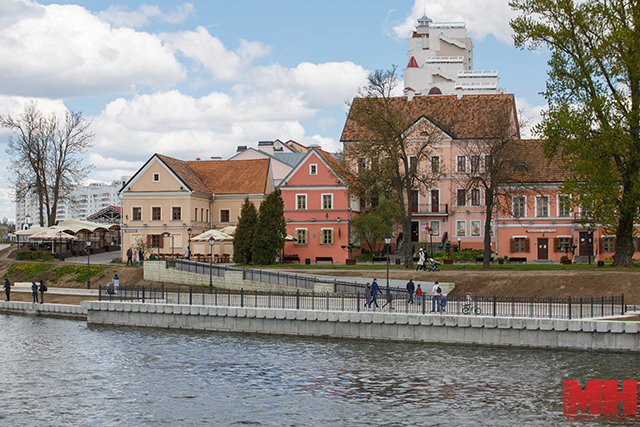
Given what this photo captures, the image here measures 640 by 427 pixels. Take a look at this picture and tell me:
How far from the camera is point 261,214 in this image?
172 feet

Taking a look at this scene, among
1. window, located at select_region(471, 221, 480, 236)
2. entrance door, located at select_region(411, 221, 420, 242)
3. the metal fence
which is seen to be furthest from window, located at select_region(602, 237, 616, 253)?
the metal fence

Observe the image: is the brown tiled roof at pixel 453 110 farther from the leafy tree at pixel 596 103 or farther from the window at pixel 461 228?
the leafy tree at pixel 596 103

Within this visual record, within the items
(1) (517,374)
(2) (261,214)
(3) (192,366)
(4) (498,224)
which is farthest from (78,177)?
(1) (517,374)

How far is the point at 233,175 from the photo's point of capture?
225 ft

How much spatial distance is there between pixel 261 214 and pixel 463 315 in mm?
25589

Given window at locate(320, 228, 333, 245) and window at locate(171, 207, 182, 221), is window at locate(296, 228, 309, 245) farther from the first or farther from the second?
window at locate(171, 207, 182, 221)

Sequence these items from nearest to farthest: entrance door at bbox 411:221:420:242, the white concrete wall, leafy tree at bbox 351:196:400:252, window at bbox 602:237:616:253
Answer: the white concrete wall, window at bbox 602:237:616:253, leafy tree at bbox 351:196:400:252, entrance door at bbox 411:221:420:242

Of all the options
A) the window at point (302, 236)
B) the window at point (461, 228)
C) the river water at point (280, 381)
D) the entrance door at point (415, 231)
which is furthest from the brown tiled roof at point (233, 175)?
the river water at point (280, 381)

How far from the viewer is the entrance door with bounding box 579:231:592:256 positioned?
5650 centimetres

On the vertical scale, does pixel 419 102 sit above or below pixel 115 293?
above

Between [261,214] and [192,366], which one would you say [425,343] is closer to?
[192,366]

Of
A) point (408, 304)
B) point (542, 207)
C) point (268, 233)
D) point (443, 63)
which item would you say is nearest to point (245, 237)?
point (268, 233)

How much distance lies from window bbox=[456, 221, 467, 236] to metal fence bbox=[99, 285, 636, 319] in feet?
82.9

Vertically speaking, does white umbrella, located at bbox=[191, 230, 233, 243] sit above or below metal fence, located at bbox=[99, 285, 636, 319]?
above
